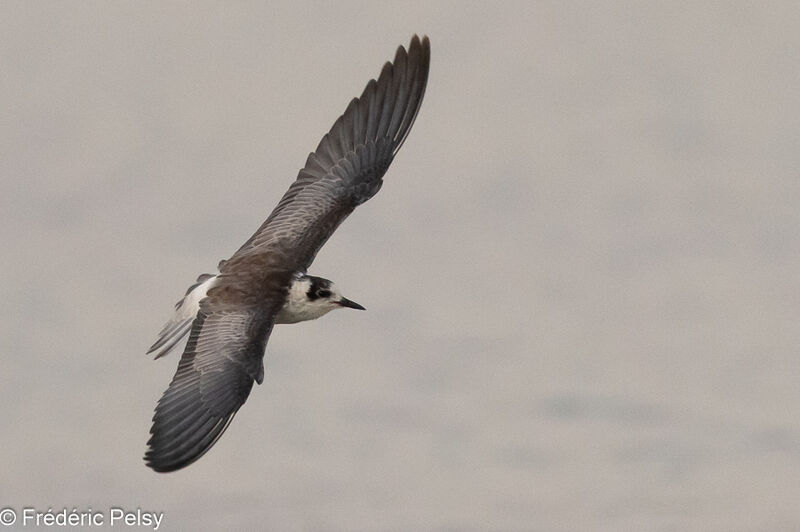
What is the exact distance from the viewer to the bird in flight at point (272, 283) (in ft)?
45.0

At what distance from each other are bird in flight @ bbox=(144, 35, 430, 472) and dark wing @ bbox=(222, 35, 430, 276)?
12 mm

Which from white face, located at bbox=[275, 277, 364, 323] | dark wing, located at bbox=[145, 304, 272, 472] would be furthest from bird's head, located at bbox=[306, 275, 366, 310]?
dark wing, located at bbox=[145, 304, 272, 472]

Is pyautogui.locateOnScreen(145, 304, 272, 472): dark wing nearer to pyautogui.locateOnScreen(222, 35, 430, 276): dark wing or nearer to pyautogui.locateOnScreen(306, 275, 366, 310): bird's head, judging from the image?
pyautogui.locateOnScreen(306, 275, 366, 310): bird's head

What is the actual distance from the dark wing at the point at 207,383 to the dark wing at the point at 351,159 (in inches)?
64.2

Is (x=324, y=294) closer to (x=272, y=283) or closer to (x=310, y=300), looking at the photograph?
(x=310, y=300)

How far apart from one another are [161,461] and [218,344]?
174 centimetres

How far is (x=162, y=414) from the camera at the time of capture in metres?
13.7

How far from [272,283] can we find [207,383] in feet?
5.23

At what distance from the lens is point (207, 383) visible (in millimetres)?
14039

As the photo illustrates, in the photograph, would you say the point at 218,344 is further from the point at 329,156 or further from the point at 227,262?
the point at 329,156

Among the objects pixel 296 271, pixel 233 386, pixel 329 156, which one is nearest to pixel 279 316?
pixel 296 271

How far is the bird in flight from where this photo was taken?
13727 millimetres

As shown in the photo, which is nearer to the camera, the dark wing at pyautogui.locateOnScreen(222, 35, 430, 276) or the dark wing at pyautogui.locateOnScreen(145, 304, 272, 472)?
the dark wing at pyautogui.locateOnScreen(145, 304, 272, 472)

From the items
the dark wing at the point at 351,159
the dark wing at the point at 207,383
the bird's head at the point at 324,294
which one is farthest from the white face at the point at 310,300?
the dark wing at the point at 351,159
